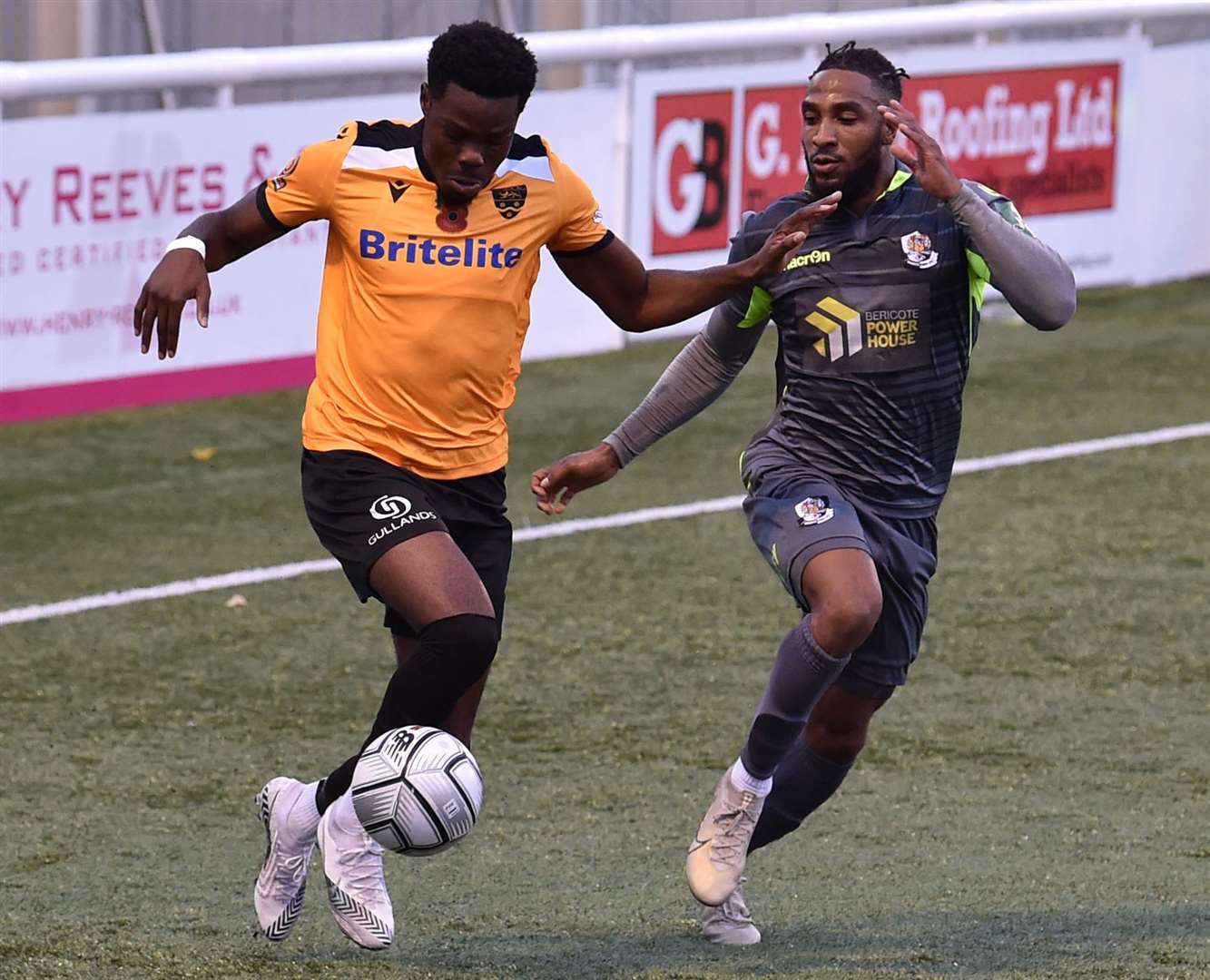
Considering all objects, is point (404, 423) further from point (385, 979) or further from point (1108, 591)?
point (1108, 591)

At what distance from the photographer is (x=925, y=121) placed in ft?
45.4

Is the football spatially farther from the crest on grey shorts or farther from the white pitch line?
the white pitch line

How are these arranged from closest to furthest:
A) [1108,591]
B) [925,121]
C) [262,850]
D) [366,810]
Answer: [366,810], [262,850], [1108,591], [925,121]

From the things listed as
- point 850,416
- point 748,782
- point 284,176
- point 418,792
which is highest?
point 284,176

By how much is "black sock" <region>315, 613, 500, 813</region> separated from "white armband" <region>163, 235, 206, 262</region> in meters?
0.98

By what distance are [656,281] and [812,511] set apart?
2.26 feet

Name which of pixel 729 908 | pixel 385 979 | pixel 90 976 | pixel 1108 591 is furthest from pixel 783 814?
pixel 1108 591

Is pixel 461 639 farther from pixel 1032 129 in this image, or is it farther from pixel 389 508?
pixel 1032 129

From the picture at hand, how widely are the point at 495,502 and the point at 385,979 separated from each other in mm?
1108

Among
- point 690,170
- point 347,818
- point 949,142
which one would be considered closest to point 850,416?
point 347,818

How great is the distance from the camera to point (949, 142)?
45.9ft

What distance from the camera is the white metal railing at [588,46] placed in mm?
11117

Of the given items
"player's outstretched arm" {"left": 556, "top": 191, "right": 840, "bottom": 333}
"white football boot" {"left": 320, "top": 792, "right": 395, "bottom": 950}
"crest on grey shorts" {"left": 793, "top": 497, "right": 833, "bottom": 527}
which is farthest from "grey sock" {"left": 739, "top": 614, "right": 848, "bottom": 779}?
"white football boot" {"left": 320, "top": 792, "right": 395, "bottom": 950}

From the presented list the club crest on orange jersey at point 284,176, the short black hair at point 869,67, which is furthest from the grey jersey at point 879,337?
the club crest on orange jersey at point 284,176
